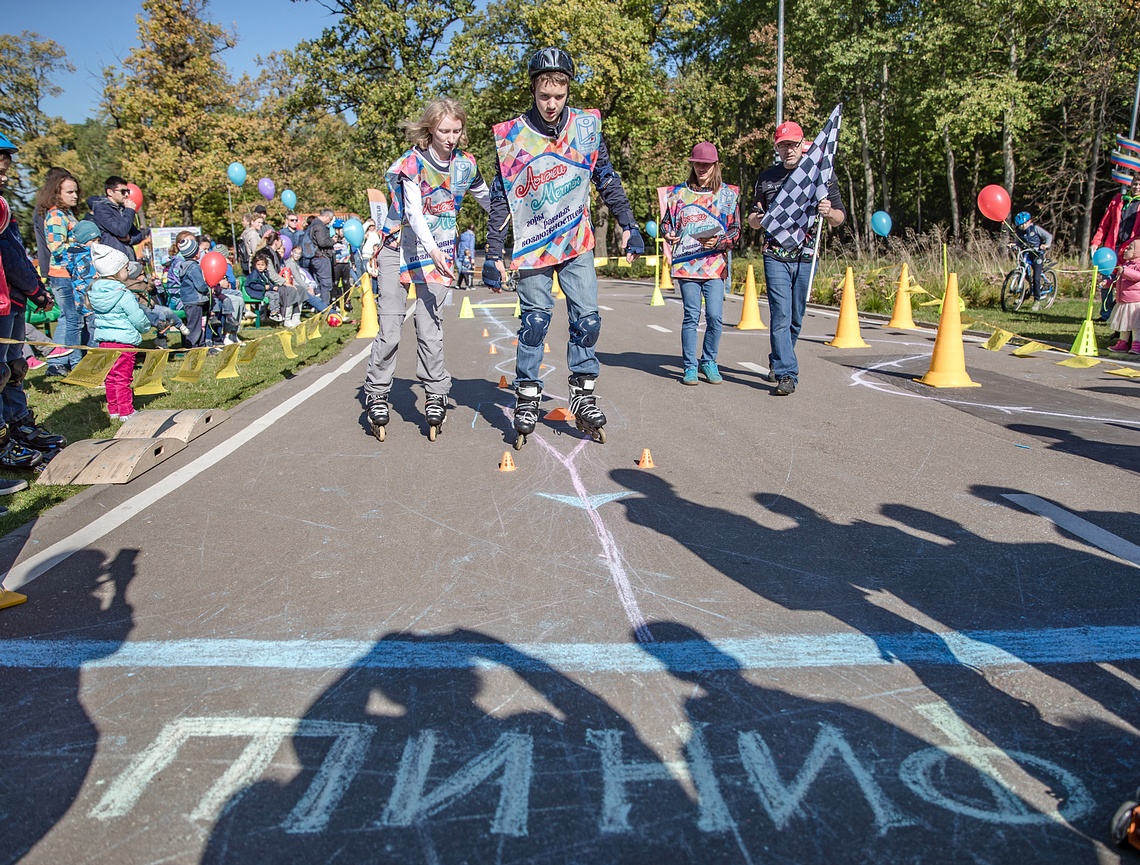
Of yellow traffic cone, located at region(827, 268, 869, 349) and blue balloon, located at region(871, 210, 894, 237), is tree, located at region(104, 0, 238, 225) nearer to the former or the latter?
blue balloon, located at region(871, 210, 894, 237)

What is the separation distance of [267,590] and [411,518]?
1.08m

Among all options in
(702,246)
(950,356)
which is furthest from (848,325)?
(702,246)

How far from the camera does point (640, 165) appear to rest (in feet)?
137

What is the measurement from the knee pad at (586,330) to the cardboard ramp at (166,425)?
308 centimetres

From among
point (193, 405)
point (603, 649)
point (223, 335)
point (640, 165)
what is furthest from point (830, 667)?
point (640, 165)

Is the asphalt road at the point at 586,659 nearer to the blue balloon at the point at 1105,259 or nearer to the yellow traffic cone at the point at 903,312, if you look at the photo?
the blue balloon at the point at 1105,259

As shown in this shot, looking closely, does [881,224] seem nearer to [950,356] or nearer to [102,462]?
[950,356]

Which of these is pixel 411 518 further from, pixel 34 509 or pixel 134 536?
pixel 34 509

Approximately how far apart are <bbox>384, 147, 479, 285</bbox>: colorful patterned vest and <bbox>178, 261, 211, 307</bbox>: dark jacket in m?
7.23

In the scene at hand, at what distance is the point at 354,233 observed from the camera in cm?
1923

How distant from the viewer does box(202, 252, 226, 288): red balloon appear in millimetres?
12008

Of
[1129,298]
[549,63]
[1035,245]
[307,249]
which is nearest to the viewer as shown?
[549,63]

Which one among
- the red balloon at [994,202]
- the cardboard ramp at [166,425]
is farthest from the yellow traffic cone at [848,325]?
the cardboard ramp at [166,425]

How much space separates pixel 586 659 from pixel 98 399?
7950mm
